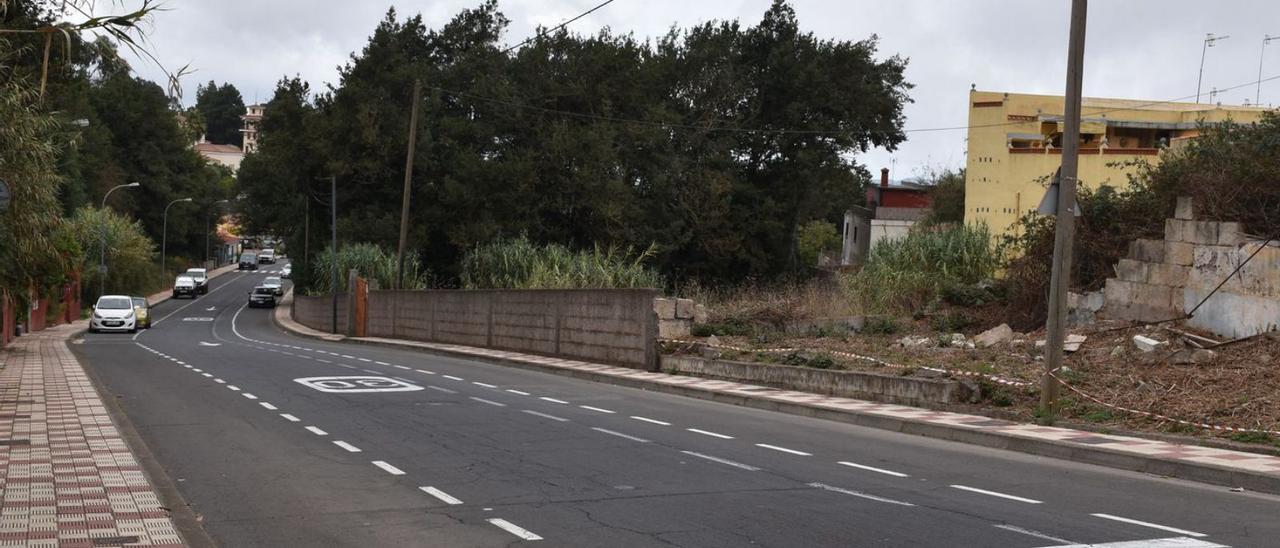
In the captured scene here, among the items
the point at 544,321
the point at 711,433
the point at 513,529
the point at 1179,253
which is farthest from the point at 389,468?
the point at 544,321

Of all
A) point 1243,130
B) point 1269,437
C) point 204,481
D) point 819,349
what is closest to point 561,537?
point 204,481

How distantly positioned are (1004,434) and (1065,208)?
3.47 metres

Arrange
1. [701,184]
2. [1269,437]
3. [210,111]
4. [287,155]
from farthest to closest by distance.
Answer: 1. [210,111]
2. [287,155]
3. [701,184]
4. [1269,437]

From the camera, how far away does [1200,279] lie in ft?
63.1

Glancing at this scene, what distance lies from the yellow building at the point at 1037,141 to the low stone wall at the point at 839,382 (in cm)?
1679

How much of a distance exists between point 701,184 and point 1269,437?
48.2 metres

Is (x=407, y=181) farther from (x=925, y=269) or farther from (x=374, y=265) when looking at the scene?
(x=925, y=269)

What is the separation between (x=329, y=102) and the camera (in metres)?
64.0

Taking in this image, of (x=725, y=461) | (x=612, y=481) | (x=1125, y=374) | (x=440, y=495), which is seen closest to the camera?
(x=440, y=495)

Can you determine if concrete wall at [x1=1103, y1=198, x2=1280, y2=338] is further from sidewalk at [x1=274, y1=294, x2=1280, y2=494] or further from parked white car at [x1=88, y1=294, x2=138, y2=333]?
parked white car at [x1=88, y1=294, x2=138, y2=333]

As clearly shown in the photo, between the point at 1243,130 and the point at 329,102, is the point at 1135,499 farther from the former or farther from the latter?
the point at 329,102

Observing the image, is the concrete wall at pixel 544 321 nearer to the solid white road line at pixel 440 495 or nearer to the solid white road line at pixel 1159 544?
the solid white road line at pixel 440 495

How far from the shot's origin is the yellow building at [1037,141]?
126ft

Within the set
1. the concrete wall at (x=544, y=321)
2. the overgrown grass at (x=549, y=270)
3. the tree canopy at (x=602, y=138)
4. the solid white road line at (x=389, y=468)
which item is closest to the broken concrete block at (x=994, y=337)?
the concrete wall at (x=544, y=321)
